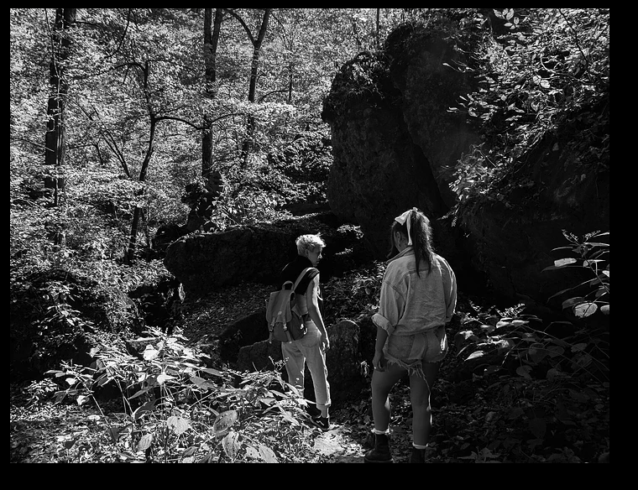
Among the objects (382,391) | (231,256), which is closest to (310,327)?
(382,391)

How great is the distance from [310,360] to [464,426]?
1.51 metres

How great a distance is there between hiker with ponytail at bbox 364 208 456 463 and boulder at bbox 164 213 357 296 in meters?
6.69

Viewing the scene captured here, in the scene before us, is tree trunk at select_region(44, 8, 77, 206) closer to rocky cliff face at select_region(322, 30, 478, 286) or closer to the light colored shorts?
rocky cliff face at select_region(322, 30, 478, 286)

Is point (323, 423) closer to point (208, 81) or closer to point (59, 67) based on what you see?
point (59, 67)

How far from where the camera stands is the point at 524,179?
5.43m

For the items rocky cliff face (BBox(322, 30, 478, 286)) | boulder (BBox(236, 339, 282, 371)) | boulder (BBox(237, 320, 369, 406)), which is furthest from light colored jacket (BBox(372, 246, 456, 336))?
rocky cliff face (BBox(322, 30, 478, 286))

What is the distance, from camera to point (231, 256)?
10625 mm

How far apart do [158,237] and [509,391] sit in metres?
11.6

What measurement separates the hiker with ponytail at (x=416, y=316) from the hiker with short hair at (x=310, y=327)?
1.23 meters

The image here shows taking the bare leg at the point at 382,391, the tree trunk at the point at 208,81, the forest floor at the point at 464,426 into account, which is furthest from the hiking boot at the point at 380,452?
the tree trunk at the point at 208,81

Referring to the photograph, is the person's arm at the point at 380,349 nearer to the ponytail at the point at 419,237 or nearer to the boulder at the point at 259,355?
the ponytail at the point at 419,237

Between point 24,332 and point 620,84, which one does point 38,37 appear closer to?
point 24,332

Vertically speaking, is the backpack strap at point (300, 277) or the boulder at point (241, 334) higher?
the backpack strap at point (300, 277)

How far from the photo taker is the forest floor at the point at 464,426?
11.8 ft
